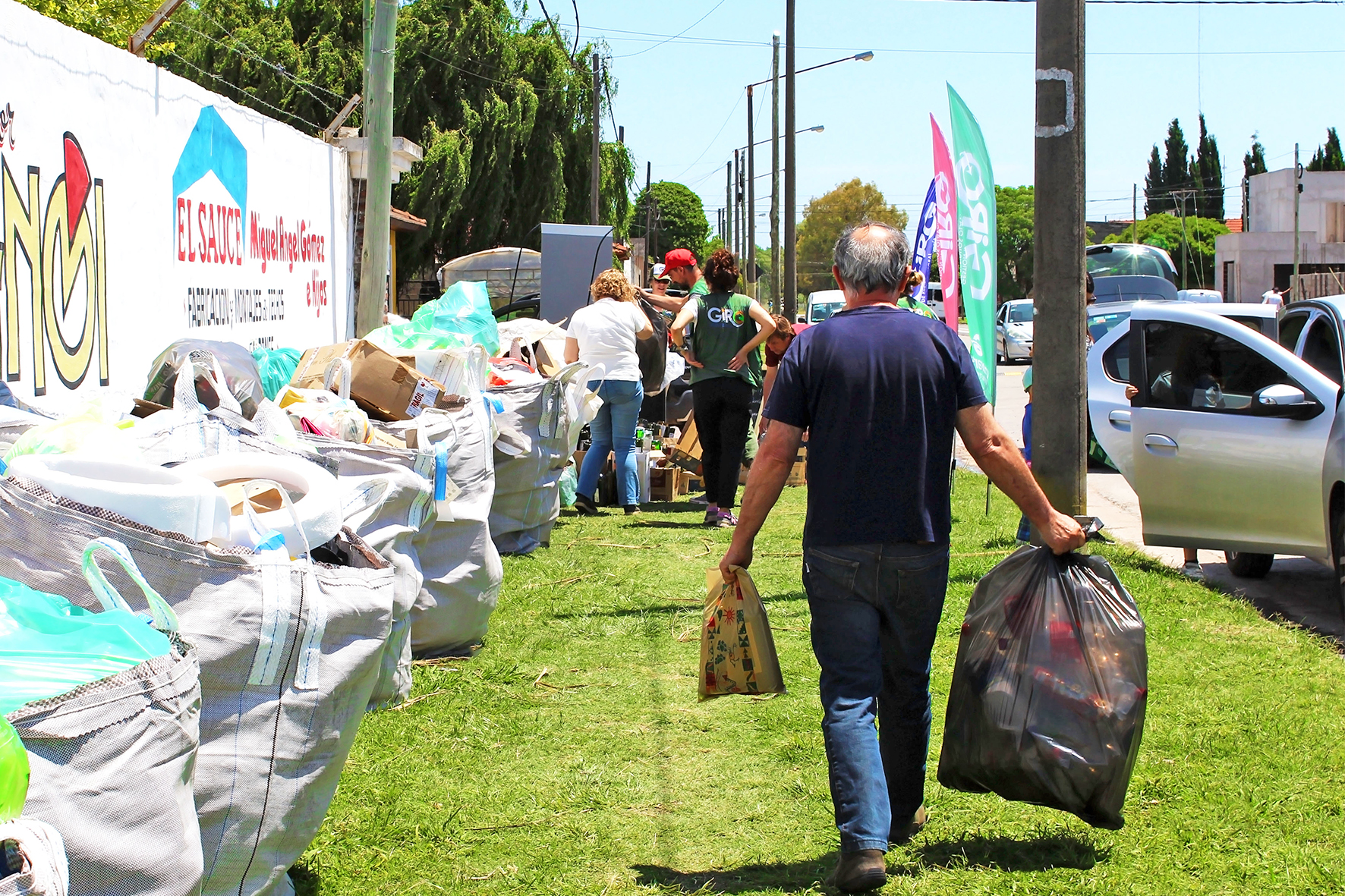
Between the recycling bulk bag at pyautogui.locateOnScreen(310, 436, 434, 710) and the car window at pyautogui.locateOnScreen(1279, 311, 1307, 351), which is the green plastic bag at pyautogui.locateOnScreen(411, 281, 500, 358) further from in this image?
the car window at pyautogui.locateOnScreen(1279, 311, 1307, 351)

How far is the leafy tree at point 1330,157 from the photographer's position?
8694 centimetres

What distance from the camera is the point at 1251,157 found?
333ft

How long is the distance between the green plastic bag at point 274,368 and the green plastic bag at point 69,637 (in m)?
3.48

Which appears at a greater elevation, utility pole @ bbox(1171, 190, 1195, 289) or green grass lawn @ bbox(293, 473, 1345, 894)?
utility pole @ bbox(1171, 190, 1195, 289)

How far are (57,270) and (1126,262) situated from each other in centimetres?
2459

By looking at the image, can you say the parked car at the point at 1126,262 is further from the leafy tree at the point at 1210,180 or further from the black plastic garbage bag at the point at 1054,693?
the leafy tree at the point at 1210,180

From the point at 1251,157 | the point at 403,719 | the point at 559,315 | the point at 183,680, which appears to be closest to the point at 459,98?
the point at 559,315

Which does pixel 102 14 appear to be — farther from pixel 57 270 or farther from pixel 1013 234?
pixel 1013 234

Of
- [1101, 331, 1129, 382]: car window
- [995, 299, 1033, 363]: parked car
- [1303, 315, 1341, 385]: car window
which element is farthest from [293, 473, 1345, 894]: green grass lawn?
[995, 299, 1033, 363]: parked car

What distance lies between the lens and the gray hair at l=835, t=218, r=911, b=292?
354cm

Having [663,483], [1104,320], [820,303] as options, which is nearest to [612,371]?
[663,483]

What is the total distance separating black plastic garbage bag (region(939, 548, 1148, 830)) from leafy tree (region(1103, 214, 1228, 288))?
72184mm

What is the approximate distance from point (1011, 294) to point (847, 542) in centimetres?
8316

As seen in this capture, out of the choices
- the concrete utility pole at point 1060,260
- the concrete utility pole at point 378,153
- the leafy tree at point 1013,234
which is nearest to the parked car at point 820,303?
the concrete utility pole at point 378,153
